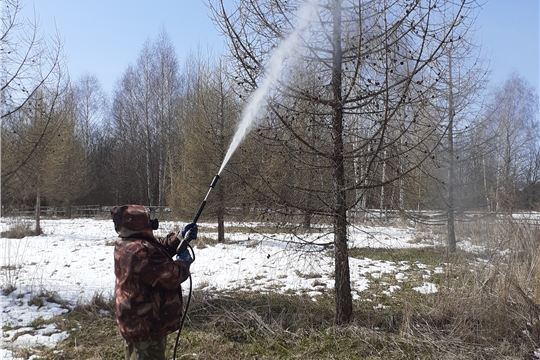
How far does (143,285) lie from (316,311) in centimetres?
306

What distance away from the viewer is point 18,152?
691 centimetres

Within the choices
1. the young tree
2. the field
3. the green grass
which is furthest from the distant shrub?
the young tree

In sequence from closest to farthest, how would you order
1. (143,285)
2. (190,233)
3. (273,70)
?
(143,285) < (190,233) < (273,70)

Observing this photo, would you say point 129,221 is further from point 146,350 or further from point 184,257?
point 146,350

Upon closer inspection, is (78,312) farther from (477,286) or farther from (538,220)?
(538,220)

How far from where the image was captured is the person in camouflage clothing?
290 cm

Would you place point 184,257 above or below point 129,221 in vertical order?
below

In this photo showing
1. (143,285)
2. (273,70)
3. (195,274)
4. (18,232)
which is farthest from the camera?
(18,232)

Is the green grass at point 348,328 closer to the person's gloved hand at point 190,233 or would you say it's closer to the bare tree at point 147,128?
the person's gloved hand at point 190,233

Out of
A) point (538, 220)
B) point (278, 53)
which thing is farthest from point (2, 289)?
point (538, 220)

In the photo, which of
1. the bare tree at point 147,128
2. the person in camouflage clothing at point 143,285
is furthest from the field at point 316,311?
the bare tree at point 147,128

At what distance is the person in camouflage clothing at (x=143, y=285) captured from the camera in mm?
2898

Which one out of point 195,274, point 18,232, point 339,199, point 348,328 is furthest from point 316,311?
point 18,232

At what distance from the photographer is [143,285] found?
2.96 m
